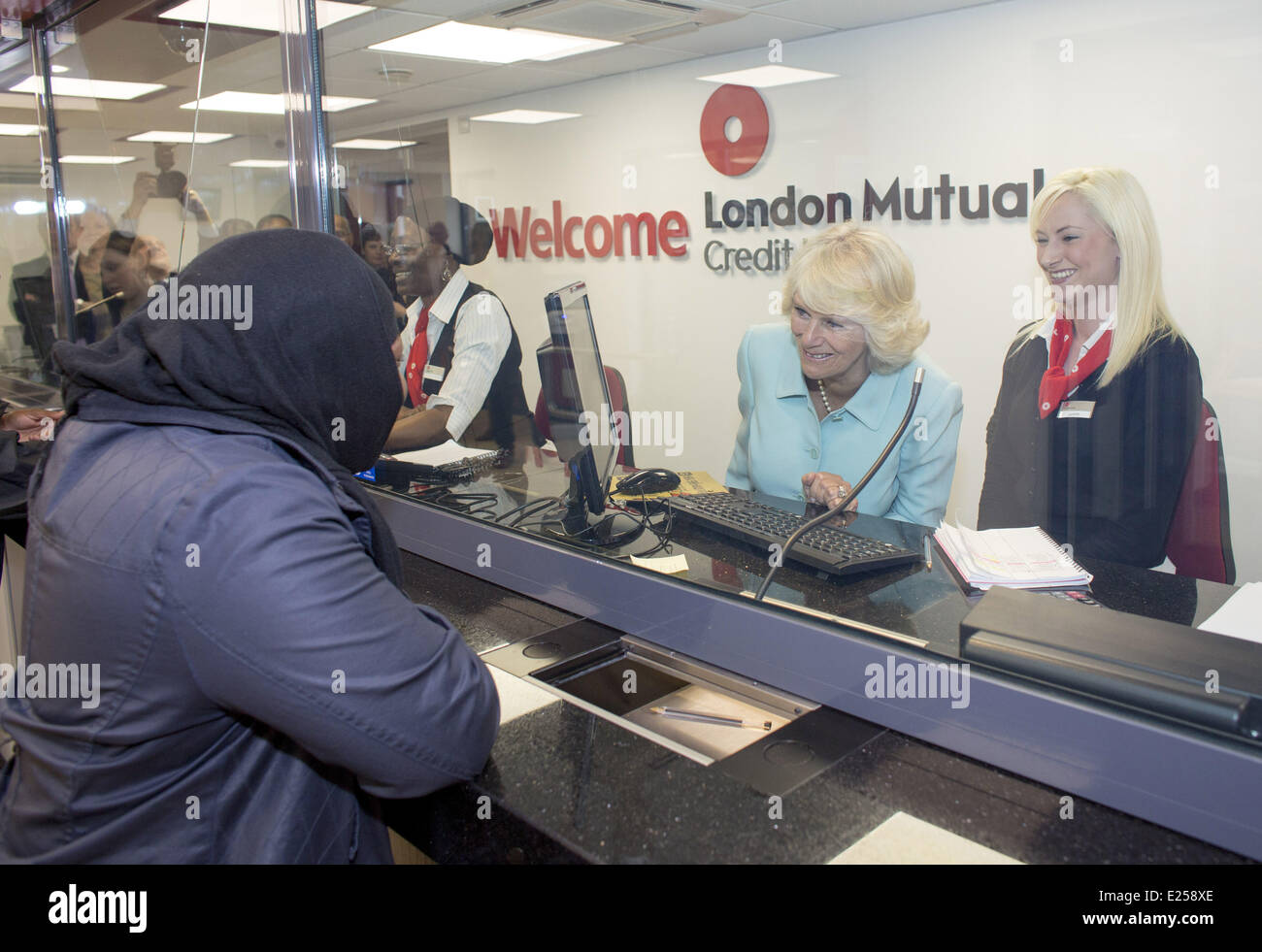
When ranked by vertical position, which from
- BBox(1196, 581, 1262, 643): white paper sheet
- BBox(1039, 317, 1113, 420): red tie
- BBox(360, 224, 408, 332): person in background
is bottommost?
BBox(1196, 581, 1262, 643): white paper sheet

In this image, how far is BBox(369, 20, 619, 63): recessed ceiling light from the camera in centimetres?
200

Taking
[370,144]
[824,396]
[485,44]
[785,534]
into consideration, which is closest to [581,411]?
[785,534]

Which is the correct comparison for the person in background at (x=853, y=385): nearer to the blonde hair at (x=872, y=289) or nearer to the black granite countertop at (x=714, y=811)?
the blonde hair at (x=872, y=289)

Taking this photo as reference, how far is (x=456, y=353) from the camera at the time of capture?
237cm

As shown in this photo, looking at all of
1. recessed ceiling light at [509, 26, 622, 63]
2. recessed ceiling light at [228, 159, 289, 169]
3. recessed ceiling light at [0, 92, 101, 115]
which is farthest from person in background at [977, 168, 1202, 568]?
recessed ceiling light at [0, 92, 101, 115]

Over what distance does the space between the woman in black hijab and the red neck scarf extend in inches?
52.0

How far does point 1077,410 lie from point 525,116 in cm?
142

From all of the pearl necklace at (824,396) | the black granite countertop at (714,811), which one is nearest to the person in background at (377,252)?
the pearl necklace at (824,396)

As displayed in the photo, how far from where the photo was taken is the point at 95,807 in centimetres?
93

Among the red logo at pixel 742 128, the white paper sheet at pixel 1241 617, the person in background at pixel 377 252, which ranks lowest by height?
the white paper sheet at pixel 1241 617

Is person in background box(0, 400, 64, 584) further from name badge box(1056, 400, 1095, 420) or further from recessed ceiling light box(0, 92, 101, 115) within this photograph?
name badge box(1056, 400, 1095, 420)

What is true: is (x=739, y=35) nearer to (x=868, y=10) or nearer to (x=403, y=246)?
(x=868, y=10)

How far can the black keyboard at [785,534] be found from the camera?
1.47 m

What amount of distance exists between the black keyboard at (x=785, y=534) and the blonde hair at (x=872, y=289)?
36 cm
